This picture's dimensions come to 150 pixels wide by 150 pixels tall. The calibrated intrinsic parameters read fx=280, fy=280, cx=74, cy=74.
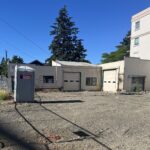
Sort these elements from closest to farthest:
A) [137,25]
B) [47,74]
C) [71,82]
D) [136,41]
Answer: [47,74] → [71,82] → [137,25] → [136,41]

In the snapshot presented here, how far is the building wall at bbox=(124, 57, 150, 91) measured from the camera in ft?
115

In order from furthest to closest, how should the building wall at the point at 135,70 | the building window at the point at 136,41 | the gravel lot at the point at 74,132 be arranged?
the building window at the point at 136,41 → the building wall at the point at 135,70 → the gravel lot at the point at 74,132

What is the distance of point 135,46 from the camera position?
4409 cm

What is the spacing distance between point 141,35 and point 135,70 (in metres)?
8.47

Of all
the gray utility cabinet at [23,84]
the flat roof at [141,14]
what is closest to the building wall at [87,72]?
the flat roof at [141,14]

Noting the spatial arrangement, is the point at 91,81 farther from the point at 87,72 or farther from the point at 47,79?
the point at 47,79

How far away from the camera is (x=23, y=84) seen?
59.8 ft

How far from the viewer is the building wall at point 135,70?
115 ft

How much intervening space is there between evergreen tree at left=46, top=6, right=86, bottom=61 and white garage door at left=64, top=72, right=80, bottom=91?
995 inches

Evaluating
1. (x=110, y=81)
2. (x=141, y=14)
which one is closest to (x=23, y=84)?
(x=110, y=81)

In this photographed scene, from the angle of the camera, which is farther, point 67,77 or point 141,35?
point 141,35

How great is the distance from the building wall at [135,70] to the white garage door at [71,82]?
7.58 m

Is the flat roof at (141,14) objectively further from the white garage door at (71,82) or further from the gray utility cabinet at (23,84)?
the gray utility cabinet at (23,84)

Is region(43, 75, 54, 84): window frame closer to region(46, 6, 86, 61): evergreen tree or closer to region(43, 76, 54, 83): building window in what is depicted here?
region(43, 76, 54, 83): building window
